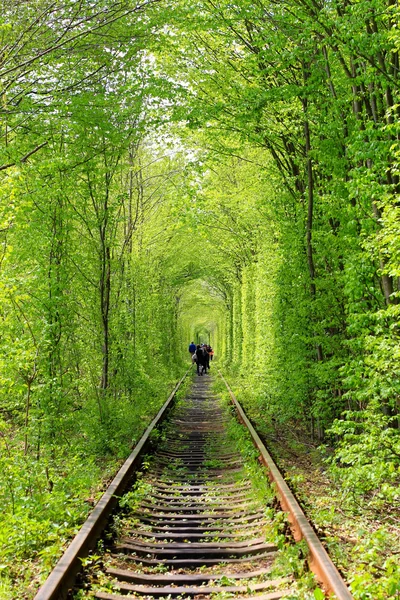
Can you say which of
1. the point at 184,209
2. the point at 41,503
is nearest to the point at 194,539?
the point at 41,503

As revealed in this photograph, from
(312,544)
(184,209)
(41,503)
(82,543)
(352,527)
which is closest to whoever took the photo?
(312,544)

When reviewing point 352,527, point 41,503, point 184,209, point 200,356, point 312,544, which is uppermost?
point 184,209

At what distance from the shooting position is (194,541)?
17.3ft

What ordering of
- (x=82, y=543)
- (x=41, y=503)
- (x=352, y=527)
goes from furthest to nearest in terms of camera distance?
(x=41, y=503), (x=352, y=527), (x=82, y=543)

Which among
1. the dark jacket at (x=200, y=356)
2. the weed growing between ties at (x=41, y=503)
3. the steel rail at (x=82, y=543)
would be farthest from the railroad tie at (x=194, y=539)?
the dark jacket at (x=200, y=356)

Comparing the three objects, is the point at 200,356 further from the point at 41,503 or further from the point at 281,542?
the point at 281,542

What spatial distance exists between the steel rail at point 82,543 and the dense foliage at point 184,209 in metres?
0.22

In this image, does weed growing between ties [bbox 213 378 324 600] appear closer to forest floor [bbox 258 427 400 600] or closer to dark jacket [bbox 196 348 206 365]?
forest floor [bbox 258 427 400 600]

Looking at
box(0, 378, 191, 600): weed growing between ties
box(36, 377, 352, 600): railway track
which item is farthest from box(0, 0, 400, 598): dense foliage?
box(36, 377, 352, 600): railway track

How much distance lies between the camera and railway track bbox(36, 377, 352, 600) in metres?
4.00

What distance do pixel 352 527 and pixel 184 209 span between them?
931 cm

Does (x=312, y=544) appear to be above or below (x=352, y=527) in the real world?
above

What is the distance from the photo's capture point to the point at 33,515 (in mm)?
5426

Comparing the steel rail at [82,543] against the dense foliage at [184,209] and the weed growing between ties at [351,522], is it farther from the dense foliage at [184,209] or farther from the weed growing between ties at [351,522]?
the weed growing between ties at [351,522]
